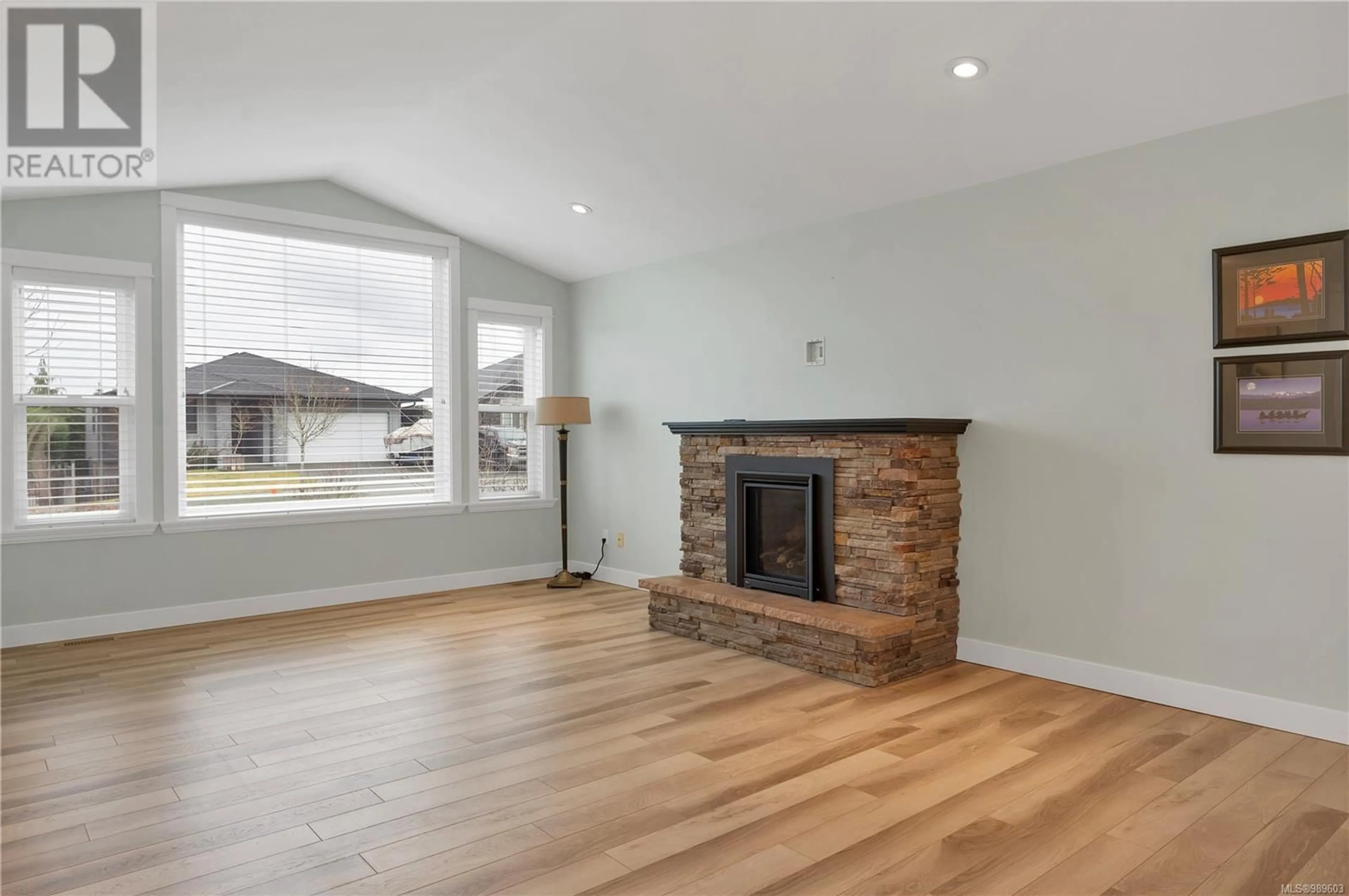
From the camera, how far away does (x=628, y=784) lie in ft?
8.93

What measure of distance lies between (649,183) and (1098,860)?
3.95 m

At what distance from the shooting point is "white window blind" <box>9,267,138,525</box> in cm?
460

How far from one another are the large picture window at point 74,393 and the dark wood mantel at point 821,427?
326 cm

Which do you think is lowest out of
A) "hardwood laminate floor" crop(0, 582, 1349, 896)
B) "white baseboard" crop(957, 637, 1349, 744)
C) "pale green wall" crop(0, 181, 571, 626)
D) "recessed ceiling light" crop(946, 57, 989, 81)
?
"hardwood laminate floor" crop(0, 582, 1349, 896)

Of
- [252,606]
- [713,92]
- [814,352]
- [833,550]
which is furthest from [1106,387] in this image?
[252,606]

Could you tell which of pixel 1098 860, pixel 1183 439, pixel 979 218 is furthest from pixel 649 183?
pixel 1098 860

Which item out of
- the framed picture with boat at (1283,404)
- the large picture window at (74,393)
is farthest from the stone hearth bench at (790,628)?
the large picture window at (74,393)

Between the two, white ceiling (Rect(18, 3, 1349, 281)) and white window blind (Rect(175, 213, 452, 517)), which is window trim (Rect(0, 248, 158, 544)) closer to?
white window blind (Rect(175, 213, 452, 517))

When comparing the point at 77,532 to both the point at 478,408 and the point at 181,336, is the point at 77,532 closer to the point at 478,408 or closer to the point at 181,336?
the point at 181,336

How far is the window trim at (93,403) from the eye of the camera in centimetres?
451

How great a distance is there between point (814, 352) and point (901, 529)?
4.65 ft

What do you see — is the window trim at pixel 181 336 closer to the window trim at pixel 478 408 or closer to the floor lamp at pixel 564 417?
the window trim at pixel 478 408

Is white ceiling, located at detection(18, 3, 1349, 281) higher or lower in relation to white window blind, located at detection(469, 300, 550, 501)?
Result: higher

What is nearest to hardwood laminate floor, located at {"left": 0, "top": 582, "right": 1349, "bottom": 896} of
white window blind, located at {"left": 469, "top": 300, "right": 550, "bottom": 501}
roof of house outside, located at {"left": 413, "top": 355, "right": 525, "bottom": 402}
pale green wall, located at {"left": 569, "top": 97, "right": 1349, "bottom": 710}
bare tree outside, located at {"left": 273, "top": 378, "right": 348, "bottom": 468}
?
pale green wall, located at {"left": 569, "top": 97, "right": 1349, "bottom": 710}
